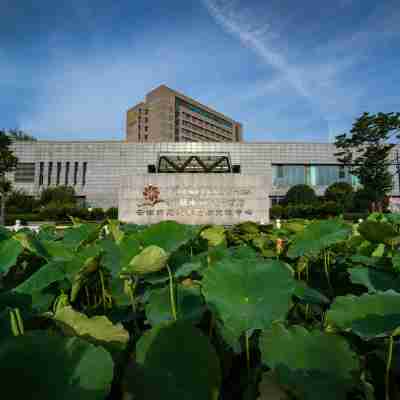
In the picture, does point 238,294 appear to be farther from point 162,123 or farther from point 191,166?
point 162,123

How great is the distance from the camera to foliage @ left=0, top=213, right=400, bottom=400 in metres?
0.19

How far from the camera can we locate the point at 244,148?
105 feet

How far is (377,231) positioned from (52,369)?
65cm

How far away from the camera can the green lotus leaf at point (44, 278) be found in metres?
0.39

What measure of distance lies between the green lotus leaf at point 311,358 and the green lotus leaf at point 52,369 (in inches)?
5.3

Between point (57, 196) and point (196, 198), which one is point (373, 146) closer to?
point (196, 198)

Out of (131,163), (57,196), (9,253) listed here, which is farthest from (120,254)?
(131,163)

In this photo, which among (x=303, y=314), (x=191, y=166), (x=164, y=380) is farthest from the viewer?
(x=191, y=166)

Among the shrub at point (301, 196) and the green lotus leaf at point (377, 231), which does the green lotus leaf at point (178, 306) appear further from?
the shrub at point (301, 196)

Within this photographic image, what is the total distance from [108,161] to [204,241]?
107ft

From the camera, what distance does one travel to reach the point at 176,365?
0.73 ft

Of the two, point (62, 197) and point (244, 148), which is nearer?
point (62, 197)

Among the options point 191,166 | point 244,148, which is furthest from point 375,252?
point 244,148

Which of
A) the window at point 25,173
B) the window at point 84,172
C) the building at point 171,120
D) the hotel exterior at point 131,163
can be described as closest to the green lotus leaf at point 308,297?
the hotel exterior at point 131,163
